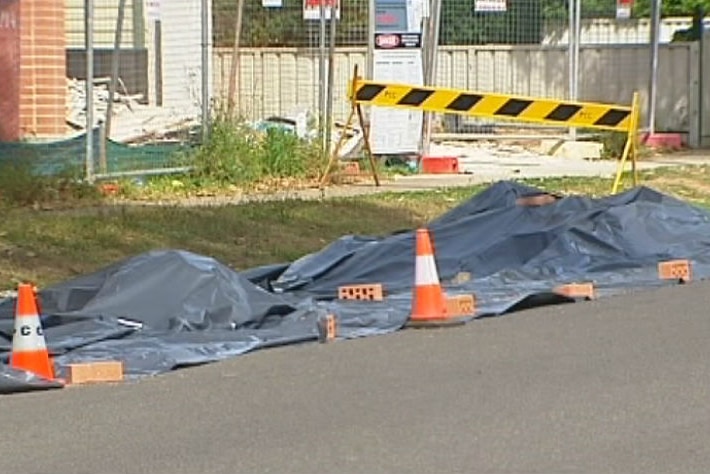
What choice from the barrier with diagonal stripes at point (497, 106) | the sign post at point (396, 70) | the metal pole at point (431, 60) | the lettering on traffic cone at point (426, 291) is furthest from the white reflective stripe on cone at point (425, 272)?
the metal pole at point (431, 60)

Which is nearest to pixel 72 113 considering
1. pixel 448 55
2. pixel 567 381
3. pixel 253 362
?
pixel 448 55

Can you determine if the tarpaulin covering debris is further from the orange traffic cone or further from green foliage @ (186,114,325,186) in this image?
green foliage @ (186,114,325,186)

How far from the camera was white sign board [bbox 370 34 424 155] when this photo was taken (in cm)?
2260

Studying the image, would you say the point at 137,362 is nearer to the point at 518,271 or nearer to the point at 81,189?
the point at 518,271

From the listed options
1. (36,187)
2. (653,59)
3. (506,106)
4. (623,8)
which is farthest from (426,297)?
(623,8)

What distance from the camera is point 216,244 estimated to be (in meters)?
15.7

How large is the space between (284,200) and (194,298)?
668 centimetres

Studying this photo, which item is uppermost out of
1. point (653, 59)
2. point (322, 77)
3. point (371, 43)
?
point (371, 43)

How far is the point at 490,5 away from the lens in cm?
2491

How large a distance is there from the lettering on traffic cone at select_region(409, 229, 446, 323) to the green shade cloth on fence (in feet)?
23.6

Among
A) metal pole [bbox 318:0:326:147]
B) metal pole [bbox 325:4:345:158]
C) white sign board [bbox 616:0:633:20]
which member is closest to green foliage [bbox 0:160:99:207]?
metal pole [bbox 325:4:345:158]

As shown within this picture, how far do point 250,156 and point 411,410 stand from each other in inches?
452

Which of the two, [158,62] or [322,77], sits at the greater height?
[158,62]

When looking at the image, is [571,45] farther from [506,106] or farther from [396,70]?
[506,106]
